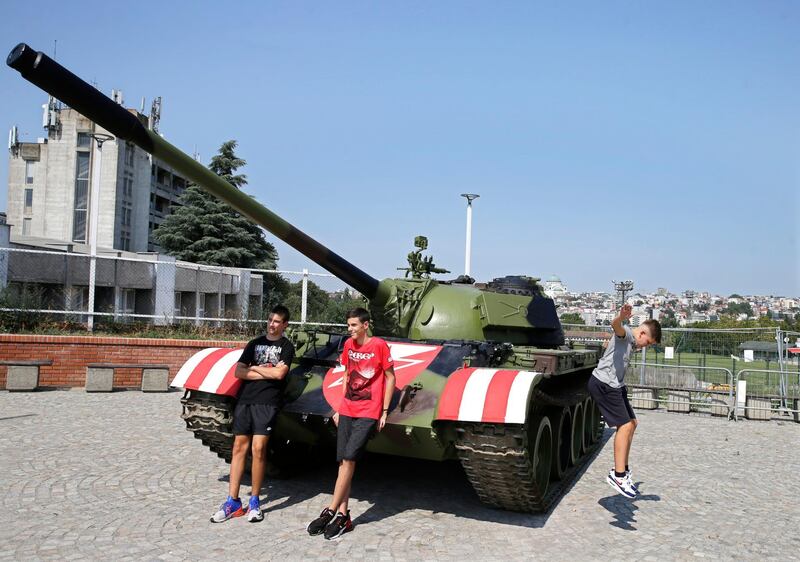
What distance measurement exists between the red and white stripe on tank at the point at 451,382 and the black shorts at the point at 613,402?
610mm

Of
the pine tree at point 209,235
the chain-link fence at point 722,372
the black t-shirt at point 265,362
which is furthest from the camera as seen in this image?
the pine tree at point 209,235

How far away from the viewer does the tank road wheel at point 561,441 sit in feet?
23.8

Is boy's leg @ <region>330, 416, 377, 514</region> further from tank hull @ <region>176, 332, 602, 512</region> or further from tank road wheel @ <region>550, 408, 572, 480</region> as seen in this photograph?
tank road wheel @ <region>550, 408, 572, 480</region>

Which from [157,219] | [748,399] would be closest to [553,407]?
[748,399]

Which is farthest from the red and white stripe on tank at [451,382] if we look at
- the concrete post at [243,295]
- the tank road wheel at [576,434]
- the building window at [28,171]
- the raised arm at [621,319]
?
the building window at [28,171]

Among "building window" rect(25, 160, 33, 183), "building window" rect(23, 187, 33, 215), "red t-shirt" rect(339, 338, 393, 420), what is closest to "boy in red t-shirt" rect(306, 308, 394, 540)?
"red t-shirt" rect(339, 338, 393, 420)

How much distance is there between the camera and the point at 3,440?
27.2 feet

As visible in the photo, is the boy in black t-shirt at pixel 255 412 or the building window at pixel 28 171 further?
the building window at pixel 28 171

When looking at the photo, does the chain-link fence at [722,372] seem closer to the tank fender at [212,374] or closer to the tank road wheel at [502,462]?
the tank road wheel at [502,462]

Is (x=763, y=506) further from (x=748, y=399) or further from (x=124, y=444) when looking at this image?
(x=748, y=399)

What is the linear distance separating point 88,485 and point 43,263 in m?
10.0

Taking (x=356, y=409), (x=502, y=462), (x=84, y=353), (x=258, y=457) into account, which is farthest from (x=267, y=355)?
(x=84, y=353)

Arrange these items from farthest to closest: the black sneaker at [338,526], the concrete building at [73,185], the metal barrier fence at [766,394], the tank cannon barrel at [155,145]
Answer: the concrete building at [73,185] < the metal barrier fence at [766,394] < the black sneaker at [338,526] < the tank cannon barrel at [155,145]

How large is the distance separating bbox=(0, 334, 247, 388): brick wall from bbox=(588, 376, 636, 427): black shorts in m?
9.51
